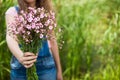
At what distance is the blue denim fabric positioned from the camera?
10.3 feet

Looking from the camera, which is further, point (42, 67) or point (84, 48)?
point (84, 48)

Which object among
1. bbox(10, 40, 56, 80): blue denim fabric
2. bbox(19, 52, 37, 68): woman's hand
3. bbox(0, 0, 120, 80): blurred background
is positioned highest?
bbox(19, 52, 37, 68): woman's hand

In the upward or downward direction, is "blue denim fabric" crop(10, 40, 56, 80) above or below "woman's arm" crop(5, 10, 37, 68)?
below

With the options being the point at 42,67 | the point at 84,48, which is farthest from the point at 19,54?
the point at 84,48

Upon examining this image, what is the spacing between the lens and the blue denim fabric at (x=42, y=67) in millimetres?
3127

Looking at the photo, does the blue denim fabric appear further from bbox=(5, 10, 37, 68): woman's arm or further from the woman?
bbox=(5, 10, 37, 68): woman's arm

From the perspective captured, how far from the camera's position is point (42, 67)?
317cm

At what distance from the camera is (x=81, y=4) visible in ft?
19.6

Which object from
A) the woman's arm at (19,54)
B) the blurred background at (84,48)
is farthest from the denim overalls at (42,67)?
the blurred background at (84,48)

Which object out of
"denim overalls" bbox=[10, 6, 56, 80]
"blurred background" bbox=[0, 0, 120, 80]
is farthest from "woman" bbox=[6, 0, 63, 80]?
"blurred background" bbox=[0, 0, 120, 80]

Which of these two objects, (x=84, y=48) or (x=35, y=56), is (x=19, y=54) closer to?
(x=35, y=56)

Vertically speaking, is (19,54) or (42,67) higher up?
(19,54)

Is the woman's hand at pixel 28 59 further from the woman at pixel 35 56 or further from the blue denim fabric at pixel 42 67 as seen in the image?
the blue denim fabric at pixel 42 67

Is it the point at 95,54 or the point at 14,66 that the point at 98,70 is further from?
the point at 14,66
